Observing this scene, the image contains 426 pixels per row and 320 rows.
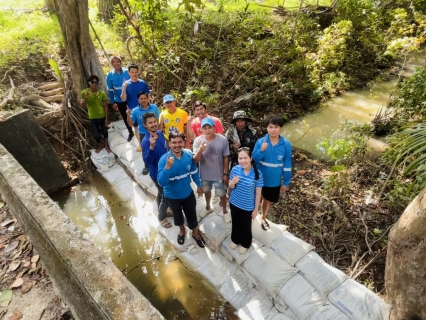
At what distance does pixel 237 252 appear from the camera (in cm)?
325

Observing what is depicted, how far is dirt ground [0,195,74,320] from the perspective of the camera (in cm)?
216

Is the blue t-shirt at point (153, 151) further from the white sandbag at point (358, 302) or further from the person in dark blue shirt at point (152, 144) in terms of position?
the white sandbag at point (358, 302)

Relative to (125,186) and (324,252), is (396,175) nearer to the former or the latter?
(324,252)

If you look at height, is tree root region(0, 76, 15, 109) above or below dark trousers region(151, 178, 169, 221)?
above

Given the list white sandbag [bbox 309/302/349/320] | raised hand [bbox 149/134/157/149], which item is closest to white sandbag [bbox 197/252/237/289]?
white sandbag [bbox 309/302/349/320]

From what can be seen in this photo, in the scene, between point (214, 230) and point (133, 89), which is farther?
point (133, 89)

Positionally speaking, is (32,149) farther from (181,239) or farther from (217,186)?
(217,186)

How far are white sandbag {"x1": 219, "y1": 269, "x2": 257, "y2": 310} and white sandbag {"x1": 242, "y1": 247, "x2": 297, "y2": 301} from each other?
0.14m

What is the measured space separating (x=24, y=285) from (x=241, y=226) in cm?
208

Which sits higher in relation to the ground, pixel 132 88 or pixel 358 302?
pixel 132 88

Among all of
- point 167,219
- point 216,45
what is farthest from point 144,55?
point 167,219

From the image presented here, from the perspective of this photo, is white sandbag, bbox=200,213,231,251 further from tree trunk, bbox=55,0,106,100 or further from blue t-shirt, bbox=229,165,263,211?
tree trunk, bbox=55,0,106,100

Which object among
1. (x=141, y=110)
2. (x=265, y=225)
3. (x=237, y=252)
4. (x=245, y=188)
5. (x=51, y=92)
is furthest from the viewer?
(x=51, y=92)

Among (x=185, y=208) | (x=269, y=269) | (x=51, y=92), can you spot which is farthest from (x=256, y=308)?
(x=51, y=92)
